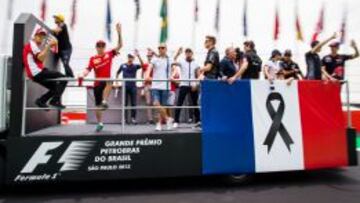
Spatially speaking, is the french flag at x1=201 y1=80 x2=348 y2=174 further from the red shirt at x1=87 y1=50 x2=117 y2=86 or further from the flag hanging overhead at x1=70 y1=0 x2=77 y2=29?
the flag hanging overhead at x1=70 y1=0 x2=77 y2=29

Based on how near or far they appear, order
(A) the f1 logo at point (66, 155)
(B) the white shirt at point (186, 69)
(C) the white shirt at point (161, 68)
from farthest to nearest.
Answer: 1. (B) the white shirt at point (186, 69)
2. (C) the white shirt at point (161, 68)
3. (A) the f1 logo at point (66, 155)

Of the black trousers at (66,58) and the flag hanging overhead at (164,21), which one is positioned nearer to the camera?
the black trousers at (66,58)

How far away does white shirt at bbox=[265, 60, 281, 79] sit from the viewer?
7.86 m

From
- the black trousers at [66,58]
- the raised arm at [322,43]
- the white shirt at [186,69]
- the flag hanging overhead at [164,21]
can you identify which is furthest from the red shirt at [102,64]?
the flag hanging overhead at [164,21]

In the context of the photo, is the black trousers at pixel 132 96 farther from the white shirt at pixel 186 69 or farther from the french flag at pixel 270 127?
the french flag at pixel 270 127

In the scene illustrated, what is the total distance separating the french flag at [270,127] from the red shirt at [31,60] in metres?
2.88

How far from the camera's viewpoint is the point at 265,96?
6.75m

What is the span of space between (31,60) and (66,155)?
1685mm

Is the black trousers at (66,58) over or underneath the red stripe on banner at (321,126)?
over

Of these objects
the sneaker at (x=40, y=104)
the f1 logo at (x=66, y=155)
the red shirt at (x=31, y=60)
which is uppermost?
the red shirt at (x=31, y=60)

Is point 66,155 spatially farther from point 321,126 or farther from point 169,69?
point 321,126

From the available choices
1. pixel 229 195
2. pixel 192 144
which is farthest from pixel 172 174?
pixel 229 195

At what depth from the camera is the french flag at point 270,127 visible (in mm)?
6465

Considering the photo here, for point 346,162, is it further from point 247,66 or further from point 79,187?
point 79,187
